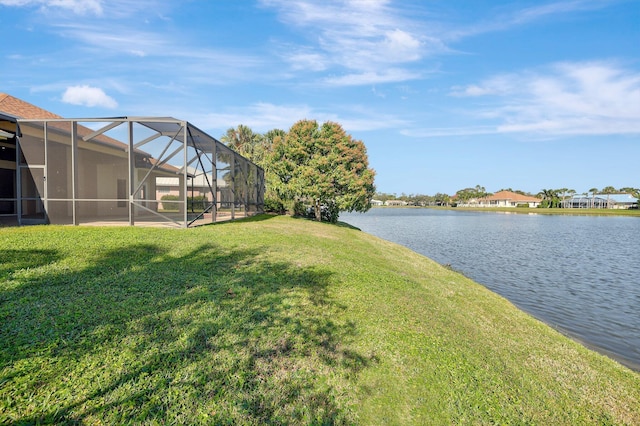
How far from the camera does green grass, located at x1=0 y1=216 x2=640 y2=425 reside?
3.04 m

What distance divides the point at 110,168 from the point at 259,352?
52.0 ft

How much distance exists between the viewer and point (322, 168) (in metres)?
21.6

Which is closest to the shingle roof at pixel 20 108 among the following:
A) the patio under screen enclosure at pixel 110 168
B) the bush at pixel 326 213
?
the patio under screen enclosure at pixel 110 168

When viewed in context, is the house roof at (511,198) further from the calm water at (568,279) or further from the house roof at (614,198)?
the calm water at (568,279)

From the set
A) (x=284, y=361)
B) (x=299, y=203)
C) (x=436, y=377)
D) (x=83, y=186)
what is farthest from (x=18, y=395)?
(x=299, y=203)

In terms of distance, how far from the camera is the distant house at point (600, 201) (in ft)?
370

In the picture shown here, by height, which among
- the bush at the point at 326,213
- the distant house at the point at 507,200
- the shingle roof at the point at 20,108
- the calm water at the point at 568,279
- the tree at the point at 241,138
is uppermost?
the tree at the point at 241,138

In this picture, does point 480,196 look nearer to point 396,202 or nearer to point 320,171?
point 396,202

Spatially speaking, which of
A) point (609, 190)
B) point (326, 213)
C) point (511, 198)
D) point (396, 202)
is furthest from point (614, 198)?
→ point (326, 213)

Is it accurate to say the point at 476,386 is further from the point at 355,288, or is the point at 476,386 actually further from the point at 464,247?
the point at 464,247

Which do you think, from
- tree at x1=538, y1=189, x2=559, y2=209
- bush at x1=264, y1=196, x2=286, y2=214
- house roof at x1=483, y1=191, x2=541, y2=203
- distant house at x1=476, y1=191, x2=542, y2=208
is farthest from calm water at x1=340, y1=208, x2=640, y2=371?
house roof at x1=483, y1=191, x2=541, y2=203

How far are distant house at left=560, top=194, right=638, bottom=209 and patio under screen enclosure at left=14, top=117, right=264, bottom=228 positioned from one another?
13057cm

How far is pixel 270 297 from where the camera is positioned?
5.50 meters

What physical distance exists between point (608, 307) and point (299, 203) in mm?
18321
